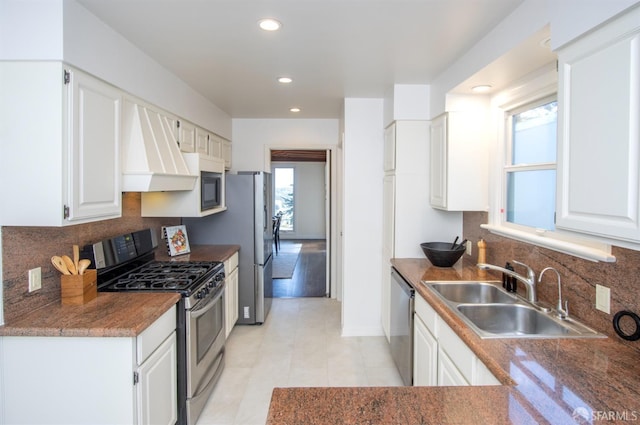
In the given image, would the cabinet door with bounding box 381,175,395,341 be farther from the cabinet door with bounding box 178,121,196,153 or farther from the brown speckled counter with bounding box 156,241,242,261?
the cabinet door with bounding box 178,121,196,153

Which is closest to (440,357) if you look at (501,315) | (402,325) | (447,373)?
(447,373)

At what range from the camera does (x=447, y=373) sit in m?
1.89

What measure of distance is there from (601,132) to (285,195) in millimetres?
9959

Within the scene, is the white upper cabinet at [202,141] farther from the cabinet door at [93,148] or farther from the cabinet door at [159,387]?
the cabinet door at [159,387]

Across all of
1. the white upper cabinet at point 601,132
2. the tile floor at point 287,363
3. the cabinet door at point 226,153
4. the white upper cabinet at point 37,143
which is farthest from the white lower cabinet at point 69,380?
the cabinet door at point 226,153

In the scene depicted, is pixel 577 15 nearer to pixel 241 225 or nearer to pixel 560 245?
pixel 560 245

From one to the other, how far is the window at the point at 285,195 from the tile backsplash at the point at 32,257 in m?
8.58

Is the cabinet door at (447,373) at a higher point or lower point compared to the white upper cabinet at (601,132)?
lower

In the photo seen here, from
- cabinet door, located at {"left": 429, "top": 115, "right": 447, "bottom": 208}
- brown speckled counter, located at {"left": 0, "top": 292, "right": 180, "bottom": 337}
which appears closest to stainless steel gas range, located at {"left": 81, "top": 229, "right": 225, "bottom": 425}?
brown speckled counter, located at {"left": 0, "top": 292, "right": 180, "bottom": 337}

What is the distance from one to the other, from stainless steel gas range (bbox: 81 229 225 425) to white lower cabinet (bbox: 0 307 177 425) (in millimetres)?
568

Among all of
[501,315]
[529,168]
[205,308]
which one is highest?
[529,168]

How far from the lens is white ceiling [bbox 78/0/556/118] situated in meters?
1.83

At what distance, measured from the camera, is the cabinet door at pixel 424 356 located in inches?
82.2

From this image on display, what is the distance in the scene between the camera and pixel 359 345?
142 inches
